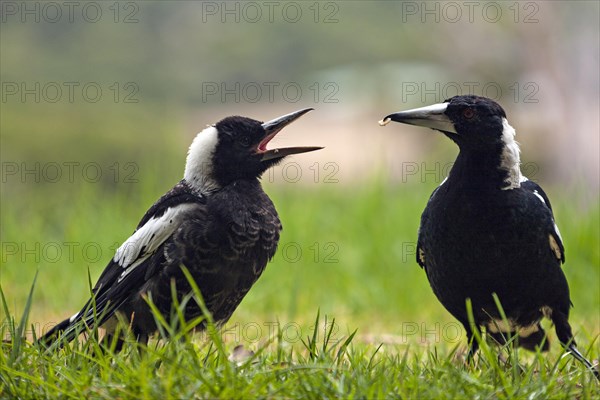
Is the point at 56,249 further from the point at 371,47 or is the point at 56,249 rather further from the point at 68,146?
the point at 371,47

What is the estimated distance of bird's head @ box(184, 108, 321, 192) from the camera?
148 inches

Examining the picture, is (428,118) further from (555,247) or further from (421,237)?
(555,247)

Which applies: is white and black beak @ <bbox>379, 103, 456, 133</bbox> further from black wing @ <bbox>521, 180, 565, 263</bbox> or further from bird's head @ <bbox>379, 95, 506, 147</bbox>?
black wing @ <bbox>521, 180, 565, 263</bbox>

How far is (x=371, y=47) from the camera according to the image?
18062 millimetres

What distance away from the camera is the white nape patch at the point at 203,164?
3752mm

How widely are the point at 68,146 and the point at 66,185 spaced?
739mm

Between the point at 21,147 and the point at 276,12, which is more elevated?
the point at 276,12

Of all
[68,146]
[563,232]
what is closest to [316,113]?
[68,146]

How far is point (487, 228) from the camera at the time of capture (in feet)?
11.5
